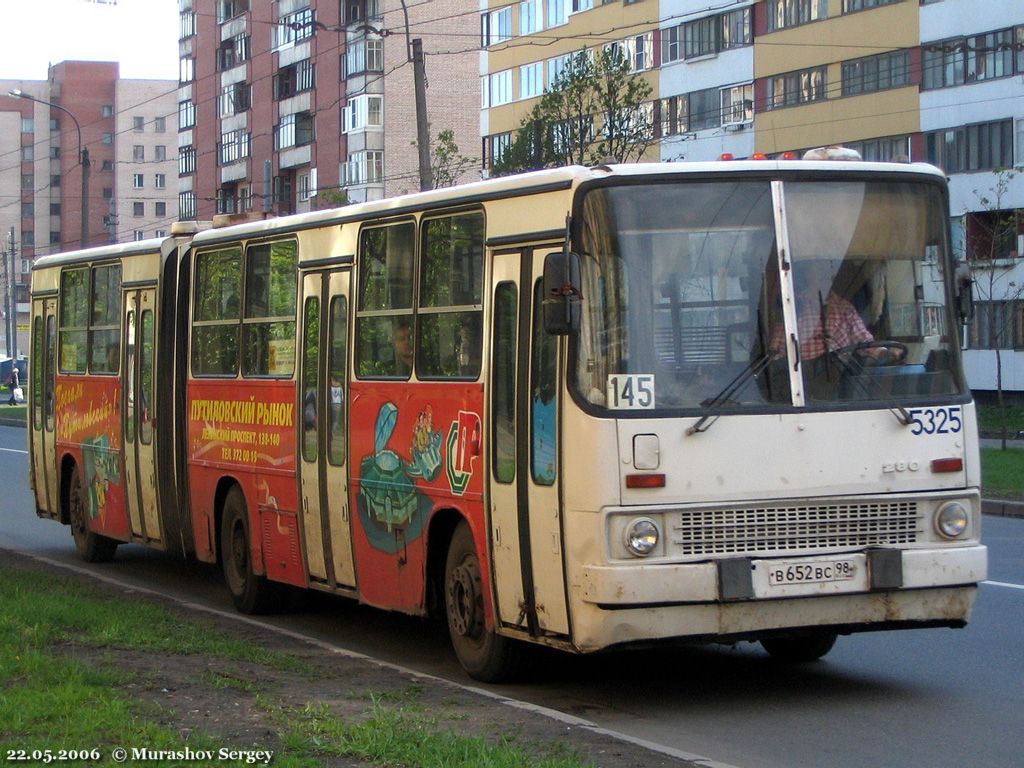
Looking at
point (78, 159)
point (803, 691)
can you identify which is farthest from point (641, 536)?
point (78, 159)

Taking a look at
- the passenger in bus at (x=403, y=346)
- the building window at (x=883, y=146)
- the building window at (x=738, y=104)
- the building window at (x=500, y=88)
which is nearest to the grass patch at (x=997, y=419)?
the building window at (x=883, y=146)

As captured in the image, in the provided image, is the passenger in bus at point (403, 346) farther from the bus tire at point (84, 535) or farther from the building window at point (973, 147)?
the building window at point (973, 147)

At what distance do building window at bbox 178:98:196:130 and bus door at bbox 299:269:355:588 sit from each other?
8475 cm

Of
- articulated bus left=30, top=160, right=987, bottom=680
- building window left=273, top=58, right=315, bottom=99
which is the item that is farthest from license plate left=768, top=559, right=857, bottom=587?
building window left=273, top=58, right=315, bottom=99

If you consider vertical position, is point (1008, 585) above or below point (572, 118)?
below

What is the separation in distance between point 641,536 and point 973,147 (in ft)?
140

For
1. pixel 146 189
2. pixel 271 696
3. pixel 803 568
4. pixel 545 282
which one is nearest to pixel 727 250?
pixel 545 282

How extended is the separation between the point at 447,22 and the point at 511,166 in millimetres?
46512

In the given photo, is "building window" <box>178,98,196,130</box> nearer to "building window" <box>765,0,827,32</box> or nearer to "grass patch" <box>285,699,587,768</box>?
"building window" <box>765,0,827,32</box>

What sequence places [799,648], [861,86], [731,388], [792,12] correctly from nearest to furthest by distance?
[731,388] < [799,648] < [861,86] < [792,12]

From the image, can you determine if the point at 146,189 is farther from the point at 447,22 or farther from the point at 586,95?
the point at 586,95

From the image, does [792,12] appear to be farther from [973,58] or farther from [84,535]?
[84,535]

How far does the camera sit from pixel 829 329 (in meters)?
9.06

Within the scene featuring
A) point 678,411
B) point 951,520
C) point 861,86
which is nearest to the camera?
point 678,411
